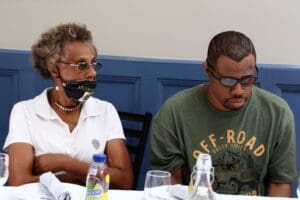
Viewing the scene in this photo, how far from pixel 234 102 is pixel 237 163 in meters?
0.27

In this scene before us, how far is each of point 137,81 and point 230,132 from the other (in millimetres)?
916

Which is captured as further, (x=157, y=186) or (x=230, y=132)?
(x=230, y=132)

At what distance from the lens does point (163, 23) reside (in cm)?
296

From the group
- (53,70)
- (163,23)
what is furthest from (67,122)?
(163,23)

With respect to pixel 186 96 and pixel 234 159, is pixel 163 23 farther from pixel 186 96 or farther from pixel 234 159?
pixel 234 159

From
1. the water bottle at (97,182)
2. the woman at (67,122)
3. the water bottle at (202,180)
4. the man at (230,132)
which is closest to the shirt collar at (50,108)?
the woman at (67,122)

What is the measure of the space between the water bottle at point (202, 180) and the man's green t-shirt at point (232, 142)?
69cm

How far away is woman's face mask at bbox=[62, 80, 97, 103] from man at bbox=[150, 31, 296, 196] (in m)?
0.36

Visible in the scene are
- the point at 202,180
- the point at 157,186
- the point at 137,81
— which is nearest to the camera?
the point at 202,180

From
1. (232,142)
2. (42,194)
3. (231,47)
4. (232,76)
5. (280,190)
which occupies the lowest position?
(280,190)

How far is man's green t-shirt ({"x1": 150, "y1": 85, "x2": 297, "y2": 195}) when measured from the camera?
7.07 feet

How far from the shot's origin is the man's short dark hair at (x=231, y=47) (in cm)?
210

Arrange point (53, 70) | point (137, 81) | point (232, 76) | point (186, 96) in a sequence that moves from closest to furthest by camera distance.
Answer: point (232, 76) → point (186, 96) → point (53, 70) → point (137, 81)

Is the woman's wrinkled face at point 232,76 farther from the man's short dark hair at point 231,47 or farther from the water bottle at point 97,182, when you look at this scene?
the water bottle at point 97,182
